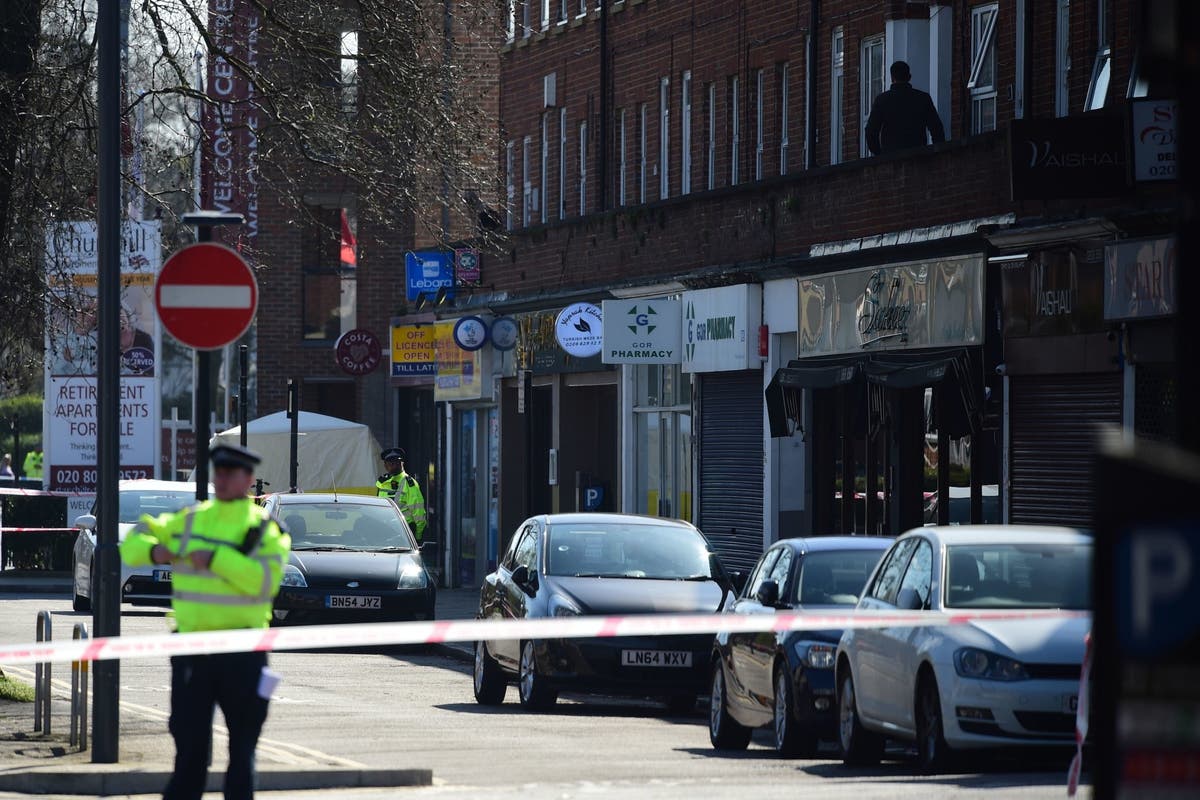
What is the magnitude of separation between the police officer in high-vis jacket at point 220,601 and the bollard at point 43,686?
15.3 ft

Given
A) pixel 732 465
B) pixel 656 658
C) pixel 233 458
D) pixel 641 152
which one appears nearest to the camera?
pixel 233 458

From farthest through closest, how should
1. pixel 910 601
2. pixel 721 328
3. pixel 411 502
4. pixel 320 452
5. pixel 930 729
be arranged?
pixel 320 452, pixel 721 328, pixel 411 502, pixel 910 601, pixel 930 729

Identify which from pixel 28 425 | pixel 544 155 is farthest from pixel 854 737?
pixel 28 425

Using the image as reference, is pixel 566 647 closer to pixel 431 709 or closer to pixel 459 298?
pixel 431 709

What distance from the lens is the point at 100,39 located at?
13.0m

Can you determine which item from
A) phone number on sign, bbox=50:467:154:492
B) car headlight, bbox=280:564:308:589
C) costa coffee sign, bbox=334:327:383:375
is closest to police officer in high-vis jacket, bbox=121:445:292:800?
car headlight, bbox=280:564:308:589

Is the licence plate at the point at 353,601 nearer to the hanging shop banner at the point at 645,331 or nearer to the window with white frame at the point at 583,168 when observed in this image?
the hanging shop banner at the point at 645,331

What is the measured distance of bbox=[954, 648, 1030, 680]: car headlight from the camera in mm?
12484

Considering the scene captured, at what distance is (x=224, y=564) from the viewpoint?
9.68m

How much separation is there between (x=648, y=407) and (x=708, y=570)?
14582 mm

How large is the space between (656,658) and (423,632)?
638 cm

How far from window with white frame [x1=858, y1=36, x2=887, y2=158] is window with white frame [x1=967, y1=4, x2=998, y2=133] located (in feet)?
7.92

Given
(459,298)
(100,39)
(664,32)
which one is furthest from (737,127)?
(100,39)

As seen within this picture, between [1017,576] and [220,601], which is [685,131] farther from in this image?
[220,601]
